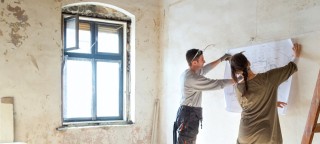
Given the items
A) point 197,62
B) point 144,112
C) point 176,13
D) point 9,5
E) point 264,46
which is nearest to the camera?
point 264,46

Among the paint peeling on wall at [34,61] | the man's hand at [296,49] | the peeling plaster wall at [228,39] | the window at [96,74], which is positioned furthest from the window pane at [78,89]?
the man's hand at [296,49]

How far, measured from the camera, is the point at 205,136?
374cm

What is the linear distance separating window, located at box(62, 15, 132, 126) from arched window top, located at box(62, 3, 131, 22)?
6cm

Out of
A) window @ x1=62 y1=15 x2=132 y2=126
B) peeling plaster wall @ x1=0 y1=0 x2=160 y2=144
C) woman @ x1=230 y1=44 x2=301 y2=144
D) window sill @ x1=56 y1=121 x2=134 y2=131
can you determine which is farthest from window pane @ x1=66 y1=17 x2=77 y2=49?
woman @ x1=230 y1=44 x2=301 y2=144

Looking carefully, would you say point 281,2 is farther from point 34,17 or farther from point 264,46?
point 34,17

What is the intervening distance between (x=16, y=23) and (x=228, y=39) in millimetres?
2546

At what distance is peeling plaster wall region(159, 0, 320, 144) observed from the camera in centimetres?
253

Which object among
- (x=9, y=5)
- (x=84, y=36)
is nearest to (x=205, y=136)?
(x=84, y=36)

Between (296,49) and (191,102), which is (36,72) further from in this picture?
(296,49)

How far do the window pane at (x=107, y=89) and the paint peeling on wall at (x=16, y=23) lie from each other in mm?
1116

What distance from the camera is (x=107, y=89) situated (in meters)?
4.67

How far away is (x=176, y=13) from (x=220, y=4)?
3.04 ft

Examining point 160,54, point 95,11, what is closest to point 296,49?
point 160,54

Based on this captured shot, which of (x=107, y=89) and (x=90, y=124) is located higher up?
(x=107, y=89)
